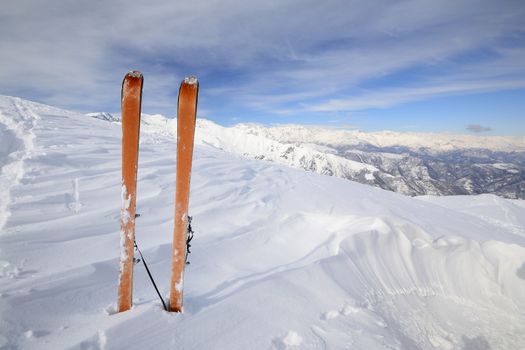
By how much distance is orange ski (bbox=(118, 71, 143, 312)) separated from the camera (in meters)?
2.93

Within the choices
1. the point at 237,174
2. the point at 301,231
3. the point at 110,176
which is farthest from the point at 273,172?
the point at 110,176

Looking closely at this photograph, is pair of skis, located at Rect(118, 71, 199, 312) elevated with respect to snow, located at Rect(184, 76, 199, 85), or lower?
lower

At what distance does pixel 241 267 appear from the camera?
455 centimetres

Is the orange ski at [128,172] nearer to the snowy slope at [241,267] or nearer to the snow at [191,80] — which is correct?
the snowy slope at [241,267]

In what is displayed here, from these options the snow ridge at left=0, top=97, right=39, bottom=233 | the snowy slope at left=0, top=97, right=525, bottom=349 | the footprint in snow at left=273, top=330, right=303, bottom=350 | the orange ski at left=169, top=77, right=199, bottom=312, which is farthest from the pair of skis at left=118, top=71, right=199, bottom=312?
the snow ridge at left=0, top=97, right=39, bottom=233

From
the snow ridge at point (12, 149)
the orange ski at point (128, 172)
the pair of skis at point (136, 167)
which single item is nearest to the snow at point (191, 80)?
the pair of skis at point (136, 167)

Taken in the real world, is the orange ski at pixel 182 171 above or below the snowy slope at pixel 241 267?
above

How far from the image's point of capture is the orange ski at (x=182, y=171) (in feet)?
9.89

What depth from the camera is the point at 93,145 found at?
9.86 m

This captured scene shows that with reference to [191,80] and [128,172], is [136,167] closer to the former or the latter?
[128,172]

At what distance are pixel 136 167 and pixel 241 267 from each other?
2.43 metres

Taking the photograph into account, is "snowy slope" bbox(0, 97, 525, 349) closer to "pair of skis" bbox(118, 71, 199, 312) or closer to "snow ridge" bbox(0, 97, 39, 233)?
"snow ridge" bbox(0, 97, 39, 233)

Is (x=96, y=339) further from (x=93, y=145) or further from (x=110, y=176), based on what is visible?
(x=93, y=145)

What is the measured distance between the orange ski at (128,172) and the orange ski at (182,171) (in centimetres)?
45
